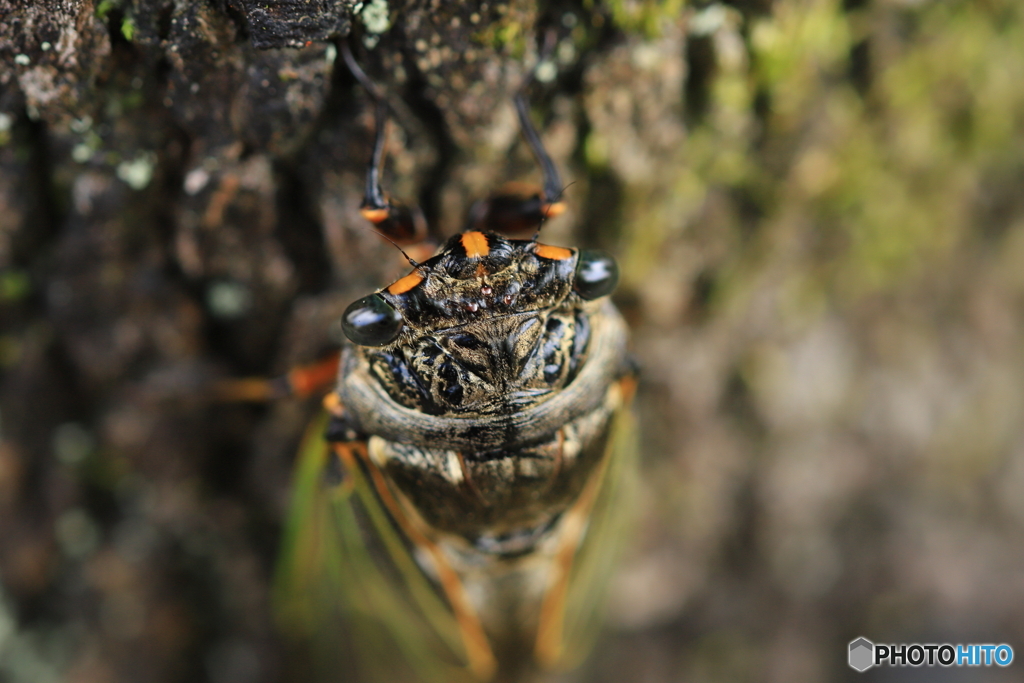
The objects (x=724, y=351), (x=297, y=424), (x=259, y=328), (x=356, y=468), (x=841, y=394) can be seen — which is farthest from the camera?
(x=841, y=394)

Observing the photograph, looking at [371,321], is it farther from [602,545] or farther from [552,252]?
[602,545]

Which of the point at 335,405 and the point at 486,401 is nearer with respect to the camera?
the point at 486,401

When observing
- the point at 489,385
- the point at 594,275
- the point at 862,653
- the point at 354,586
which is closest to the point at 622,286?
the point at 594,275

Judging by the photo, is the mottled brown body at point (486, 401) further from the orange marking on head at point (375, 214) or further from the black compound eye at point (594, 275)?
the orange marking on head at point (375, 214)

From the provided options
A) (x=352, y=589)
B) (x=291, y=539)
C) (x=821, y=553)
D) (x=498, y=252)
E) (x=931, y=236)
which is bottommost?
(x=821, y=553)

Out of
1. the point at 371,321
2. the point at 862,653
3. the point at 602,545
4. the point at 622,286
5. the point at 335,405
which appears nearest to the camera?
the point at 371,321

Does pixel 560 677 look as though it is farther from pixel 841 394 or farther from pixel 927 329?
pixel 927 329

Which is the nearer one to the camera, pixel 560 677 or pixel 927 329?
pixel 927 329

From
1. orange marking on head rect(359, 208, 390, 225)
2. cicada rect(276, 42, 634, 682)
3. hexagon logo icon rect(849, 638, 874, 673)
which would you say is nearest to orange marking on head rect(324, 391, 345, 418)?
cicada rect(276, 42, 634, 682)

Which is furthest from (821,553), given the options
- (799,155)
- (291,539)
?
(291,539)
